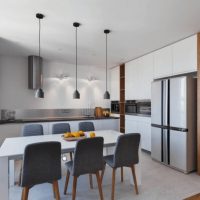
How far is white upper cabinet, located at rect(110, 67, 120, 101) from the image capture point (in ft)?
18.7

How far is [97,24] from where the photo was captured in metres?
2.73

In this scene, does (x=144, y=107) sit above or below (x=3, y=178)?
above

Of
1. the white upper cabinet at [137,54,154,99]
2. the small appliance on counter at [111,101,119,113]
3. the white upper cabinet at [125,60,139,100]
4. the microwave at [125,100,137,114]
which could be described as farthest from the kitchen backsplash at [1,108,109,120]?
the white upper cabinet at [137,54,154,99]

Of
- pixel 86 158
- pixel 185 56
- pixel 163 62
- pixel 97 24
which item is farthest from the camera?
pixel 163 62

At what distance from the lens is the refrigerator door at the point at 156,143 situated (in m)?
3.58

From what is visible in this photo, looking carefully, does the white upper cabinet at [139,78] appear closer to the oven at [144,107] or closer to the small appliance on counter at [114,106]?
the oven at [144,107]

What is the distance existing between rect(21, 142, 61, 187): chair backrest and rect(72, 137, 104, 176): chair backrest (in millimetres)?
233

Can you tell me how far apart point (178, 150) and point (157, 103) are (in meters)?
1.04

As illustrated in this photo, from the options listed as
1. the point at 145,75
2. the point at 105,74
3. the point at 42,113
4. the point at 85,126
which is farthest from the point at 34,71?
the point at 145,75

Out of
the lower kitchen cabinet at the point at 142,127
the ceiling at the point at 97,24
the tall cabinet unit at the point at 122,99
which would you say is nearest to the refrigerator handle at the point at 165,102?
the lower kitchen cabinet at the point at 142,127

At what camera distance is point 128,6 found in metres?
2.23

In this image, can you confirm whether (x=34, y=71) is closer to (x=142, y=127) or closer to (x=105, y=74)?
(x=105, y=74)

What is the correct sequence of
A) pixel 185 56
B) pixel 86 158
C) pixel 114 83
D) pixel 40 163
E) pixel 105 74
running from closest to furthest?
pixel 40 163 < pixel 86 158 < pixel 185 56 < pixel 114 83 < pixel 105 74

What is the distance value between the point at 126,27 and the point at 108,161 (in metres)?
2.21
